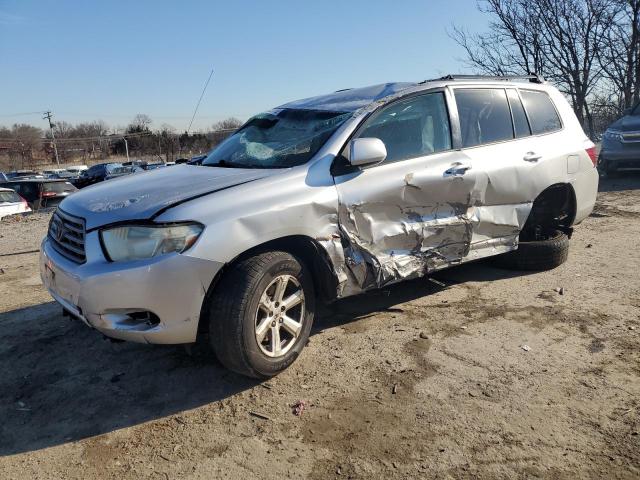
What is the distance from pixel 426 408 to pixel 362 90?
9.40 ft

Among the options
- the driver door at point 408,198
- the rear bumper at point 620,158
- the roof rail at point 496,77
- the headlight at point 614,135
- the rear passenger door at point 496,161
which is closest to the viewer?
the driver door at point 408,198

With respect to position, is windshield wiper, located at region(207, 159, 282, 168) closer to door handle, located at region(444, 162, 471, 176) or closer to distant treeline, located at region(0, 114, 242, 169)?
door handle, located at region(444, 162, 471, 176)

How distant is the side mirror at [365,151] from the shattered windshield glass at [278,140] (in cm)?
28

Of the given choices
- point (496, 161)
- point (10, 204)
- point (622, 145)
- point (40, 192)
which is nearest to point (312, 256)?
point (496, 161)

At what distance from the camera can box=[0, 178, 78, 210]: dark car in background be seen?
17058 millimetres

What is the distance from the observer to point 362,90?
15.2 feet

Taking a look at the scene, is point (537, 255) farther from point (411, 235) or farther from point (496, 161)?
point (411, 235)

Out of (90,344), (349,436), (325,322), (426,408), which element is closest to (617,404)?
(426,408)

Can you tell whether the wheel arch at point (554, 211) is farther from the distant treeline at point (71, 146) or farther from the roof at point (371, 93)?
the distant treeline at point (71, 146)

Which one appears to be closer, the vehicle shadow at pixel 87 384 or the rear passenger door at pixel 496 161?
the vehicle shadow at pixel 87 384

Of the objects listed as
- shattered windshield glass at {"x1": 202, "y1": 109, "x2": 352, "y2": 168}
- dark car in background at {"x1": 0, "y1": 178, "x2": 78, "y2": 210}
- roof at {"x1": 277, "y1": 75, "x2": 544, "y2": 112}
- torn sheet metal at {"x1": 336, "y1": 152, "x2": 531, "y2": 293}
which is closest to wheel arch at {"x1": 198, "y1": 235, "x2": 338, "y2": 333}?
torn sheet metal at {"x1": 336, "y1": 152, "x2": 531, "y2": 293}

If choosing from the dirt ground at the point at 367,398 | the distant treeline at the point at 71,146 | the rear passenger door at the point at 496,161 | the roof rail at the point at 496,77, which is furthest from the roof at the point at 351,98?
the distant treeline at the point at 71,146

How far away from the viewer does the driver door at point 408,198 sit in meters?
3.61

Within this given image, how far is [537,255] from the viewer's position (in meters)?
5.12
